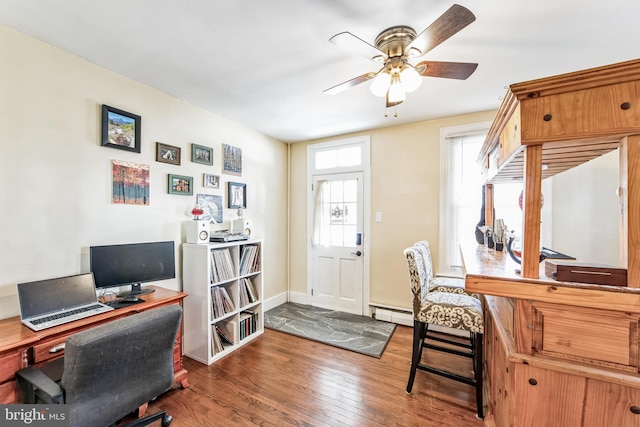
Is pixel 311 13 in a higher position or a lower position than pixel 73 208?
higher

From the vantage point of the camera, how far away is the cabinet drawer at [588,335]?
0.84 metres

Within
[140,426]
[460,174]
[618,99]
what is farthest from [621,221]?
[140,426]

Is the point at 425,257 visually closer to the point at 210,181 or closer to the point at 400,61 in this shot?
the point at 400,61

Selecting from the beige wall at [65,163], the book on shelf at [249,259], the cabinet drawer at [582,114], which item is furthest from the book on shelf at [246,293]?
the cabinet drawer at [582,114]

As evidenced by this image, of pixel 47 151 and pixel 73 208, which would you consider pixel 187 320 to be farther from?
pixel 47 151

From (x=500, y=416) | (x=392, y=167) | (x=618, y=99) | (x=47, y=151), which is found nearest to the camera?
(x=618, y=99)

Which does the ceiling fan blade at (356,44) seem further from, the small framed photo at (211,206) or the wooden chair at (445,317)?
the small framed photo at (211,206)

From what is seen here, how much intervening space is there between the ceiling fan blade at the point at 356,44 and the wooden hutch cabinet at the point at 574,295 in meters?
0.79

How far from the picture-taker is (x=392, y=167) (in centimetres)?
331

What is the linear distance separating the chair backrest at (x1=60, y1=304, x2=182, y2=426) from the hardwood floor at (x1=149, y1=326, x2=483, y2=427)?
0.53 m

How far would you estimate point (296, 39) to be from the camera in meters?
1.66

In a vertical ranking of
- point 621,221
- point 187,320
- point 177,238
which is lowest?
point 187,320

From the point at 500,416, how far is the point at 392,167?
257 cm

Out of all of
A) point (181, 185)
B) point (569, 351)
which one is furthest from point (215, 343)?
point (569, 351)
